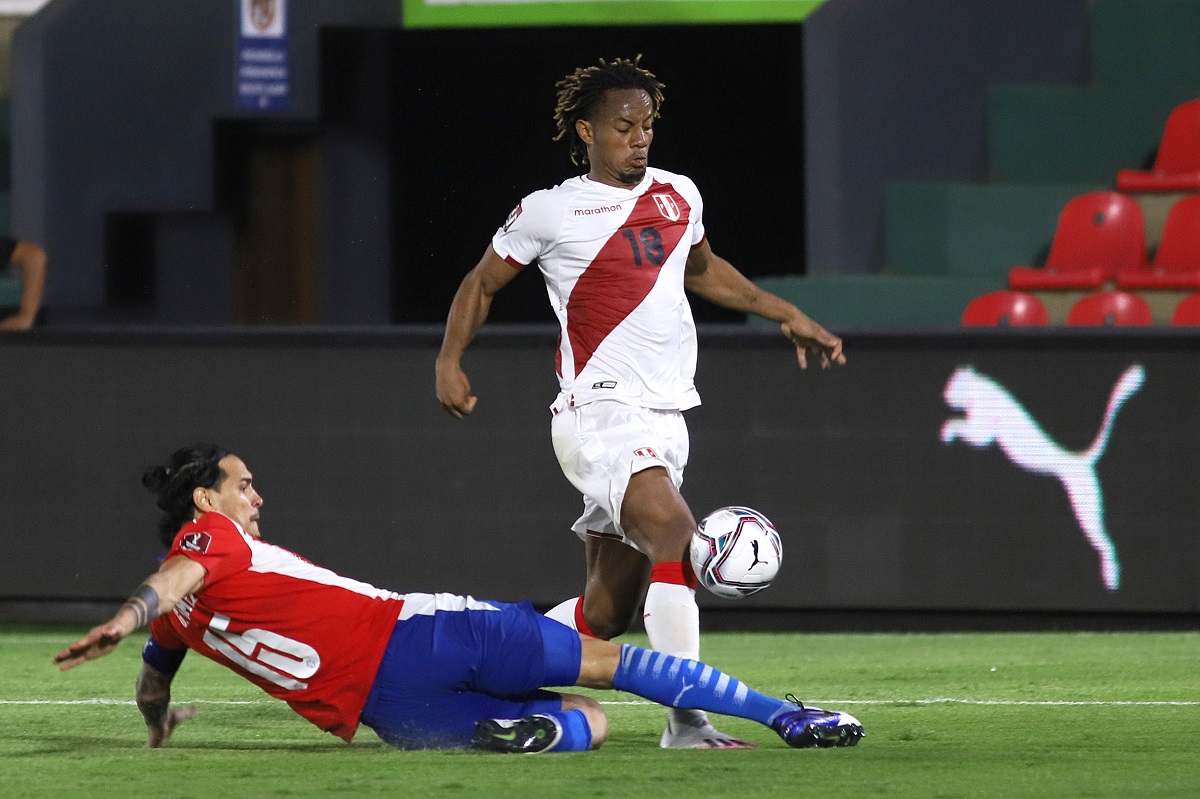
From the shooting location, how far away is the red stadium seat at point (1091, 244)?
11.3 m

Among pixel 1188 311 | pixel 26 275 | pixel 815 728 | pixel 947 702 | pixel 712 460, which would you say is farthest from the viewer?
pixel 26 275

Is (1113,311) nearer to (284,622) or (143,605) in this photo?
(284,622)

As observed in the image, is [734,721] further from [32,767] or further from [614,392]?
[32,767]

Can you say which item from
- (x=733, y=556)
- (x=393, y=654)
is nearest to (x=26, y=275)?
(x=393, y=654)

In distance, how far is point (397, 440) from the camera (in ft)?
28.4

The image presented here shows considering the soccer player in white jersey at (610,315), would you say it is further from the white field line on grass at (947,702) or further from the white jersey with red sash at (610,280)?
the white field line on grass at (947,702)

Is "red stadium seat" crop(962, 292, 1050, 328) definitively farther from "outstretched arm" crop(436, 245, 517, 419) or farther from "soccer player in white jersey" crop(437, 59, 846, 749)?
"outstretched arm" crop(436, 245, 517, 419)

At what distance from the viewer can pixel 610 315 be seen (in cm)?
563

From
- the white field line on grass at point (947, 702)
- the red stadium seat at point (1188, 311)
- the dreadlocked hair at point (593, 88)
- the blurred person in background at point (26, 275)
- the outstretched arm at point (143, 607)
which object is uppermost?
the dreadlocked hair at point (593, 88)

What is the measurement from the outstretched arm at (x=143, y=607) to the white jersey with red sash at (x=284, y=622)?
5cm

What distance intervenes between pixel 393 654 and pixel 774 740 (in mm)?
1059

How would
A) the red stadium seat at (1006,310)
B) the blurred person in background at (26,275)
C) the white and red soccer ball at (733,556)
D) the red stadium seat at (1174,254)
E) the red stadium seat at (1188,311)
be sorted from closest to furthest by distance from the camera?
the white and red soccer ball at (733,556), the blurred person in background at (26,275), the red stadium seat at (1188,311), the red stadium seat at (1006,310), the red stadium seat at (1174,254)

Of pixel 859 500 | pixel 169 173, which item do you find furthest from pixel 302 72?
pixel 859 500

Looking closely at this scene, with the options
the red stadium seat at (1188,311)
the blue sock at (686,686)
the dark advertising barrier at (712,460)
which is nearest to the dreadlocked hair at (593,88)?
the blue sock at (686,686)
